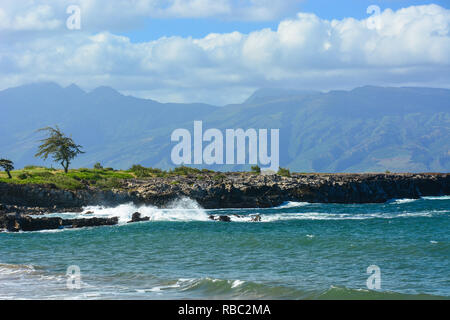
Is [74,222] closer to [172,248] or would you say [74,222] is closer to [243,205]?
[172,248]

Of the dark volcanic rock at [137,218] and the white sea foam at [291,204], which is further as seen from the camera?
the white sea foam at [291,204]

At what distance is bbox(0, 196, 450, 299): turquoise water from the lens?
28.4 meters

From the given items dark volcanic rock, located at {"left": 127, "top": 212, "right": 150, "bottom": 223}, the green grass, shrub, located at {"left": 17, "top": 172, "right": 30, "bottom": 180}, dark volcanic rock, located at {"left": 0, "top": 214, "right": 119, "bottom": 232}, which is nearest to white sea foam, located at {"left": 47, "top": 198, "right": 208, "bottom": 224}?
dark volcanic rock, located at {"left": 127, "top": 212, "right": 150, "bottom": 223}

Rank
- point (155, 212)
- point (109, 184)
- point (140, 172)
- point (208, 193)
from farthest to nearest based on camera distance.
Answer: point (140, 172), point (109, 184), point (208, 193), point (155, 212)

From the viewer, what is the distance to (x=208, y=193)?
256 ft

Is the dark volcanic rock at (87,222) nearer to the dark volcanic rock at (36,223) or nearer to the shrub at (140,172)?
the dark volcanic rock at (36,223)

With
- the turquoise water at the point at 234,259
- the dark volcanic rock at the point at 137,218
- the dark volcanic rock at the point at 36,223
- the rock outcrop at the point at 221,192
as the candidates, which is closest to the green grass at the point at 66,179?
the rock outcrop at the point at 221,192

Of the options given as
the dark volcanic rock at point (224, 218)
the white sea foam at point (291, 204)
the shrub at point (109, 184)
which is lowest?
the dark volcanic rock at point (224, 218)

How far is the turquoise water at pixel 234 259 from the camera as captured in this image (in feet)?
93.1

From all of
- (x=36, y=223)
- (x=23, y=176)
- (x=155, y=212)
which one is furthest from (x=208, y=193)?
(x=36, y=223)

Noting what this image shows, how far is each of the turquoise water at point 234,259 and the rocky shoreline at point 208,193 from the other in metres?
10.6

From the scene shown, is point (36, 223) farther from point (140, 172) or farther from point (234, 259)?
point (140, 172)

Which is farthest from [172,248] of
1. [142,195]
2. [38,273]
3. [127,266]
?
[142,195]

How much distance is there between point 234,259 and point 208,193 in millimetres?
40724
